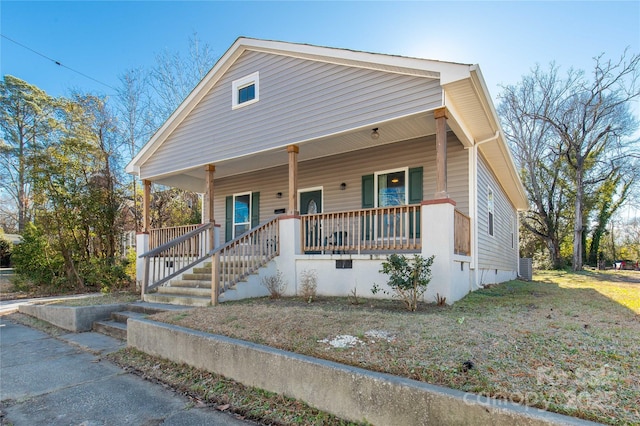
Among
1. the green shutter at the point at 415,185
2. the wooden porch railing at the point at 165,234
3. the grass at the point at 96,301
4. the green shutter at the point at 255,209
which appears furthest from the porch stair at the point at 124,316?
the green shutter at the point at 415,185

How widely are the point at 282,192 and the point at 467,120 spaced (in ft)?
19.0

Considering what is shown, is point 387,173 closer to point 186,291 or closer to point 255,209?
point 255,209

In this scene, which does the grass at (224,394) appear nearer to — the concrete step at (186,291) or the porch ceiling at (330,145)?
the concrete step at (186,291)

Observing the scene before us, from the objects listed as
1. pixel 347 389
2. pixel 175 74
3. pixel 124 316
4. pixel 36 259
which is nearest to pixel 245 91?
pixel 124 316

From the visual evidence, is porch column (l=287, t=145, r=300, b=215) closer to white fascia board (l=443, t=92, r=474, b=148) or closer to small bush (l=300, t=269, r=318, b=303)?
small bush (l=300, t=269, r=318, b=303)

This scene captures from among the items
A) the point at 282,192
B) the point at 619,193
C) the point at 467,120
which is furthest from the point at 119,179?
the point at 619,193

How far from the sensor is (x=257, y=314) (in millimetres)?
4754

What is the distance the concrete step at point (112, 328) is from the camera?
5.83 m

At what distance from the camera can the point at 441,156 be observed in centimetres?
608

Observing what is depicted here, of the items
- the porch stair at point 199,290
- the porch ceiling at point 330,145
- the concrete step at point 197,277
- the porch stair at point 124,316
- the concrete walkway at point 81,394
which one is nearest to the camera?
the concrete walkway at point 81,394

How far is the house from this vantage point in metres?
6.36

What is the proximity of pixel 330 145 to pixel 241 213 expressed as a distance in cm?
481

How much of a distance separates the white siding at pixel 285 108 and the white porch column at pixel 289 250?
189cm

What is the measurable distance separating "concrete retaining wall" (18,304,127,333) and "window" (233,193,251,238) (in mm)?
5155
